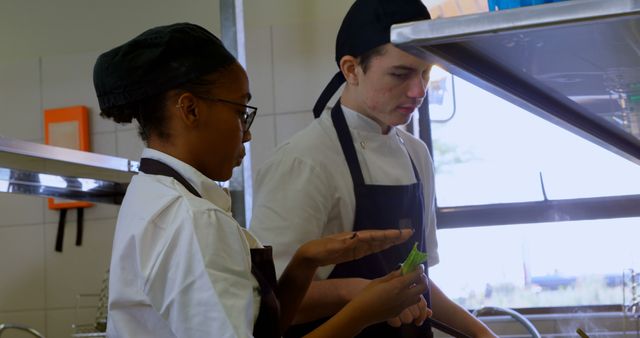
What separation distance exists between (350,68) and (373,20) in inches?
4.3

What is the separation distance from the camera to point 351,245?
4.07 ft

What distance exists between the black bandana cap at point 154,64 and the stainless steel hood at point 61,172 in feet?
2.32

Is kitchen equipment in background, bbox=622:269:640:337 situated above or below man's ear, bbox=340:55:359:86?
below

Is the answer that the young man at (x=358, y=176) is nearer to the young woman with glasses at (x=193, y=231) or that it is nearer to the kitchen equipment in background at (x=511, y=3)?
the young woman with glasses at (x=193, y=231)

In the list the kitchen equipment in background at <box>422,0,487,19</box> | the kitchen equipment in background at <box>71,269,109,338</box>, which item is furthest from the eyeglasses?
the kitchen equipment in background at <box>422,0,487,19</box>

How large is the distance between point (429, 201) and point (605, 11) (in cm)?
130

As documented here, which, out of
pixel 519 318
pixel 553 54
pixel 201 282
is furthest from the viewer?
pixel 519 318

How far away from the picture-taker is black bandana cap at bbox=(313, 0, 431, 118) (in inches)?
67.8

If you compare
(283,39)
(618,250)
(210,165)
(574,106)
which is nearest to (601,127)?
(574,106)

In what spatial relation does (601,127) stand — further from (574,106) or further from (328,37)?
(328,37)

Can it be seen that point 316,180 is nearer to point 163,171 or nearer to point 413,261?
point 413,261

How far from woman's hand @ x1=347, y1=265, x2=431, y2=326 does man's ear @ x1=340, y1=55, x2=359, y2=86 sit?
22.5 inches

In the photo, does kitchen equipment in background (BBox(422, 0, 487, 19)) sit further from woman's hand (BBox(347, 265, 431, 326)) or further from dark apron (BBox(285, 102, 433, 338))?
woman's hand (BBox(347, 265, 431, 326))

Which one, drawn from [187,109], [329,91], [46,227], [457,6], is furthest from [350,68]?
[46,227]
